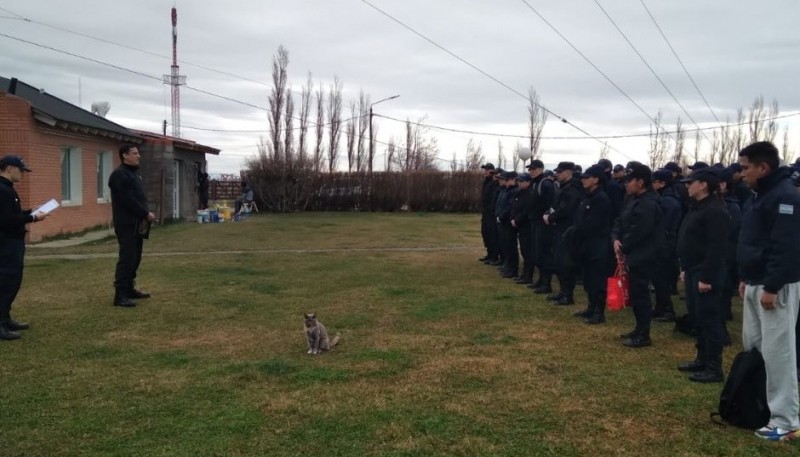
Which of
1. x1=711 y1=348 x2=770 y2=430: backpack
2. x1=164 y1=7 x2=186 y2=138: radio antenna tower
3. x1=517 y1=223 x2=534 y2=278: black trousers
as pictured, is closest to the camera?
x1=711 y1=348 x2=770 y2=430: backpack

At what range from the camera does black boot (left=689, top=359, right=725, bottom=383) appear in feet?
17.7

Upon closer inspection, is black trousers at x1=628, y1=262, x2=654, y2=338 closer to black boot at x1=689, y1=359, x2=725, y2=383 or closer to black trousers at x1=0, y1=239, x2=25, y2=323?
black boot at x1=689, y1=359, x2=725, y2=383

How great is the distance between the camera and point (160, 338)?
6.89 metres

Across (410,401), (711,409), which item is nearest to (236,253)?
(410,401)

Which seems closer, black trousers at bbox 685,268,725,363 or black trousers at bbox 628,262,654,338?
black trousers at bbox 685,268,725,363

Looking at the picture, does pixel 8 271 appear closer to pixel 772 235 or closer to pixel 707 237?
pixel 707 237

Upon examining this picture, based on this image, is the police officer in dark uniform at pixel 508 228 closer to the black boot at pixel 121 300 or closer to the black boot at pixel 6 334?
the black boot at pixel 121 300

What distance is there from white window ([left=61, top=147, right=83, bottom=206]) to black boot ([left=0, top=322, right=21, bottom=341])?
1275cm

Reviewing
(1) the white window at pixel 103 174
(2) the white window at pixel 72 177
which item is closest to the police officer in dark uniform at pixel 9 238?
(2) the white window at pixel 72 177

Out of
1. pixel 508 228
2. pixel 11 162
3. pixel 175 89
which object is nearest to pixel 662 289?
pixel 508 228

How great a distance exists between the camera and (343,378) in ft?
17.9

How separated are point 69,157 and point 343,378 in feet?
54.2

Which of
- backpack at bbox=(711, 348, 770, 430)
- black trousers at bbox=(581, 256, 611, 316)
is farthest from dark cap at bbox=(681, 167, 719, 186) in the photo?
black trousers at bbox=(581, 256, 611, 316)

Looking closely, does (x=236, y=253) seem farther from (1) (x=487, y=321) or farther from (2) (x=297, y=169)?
(2) (x=297, y=169)
